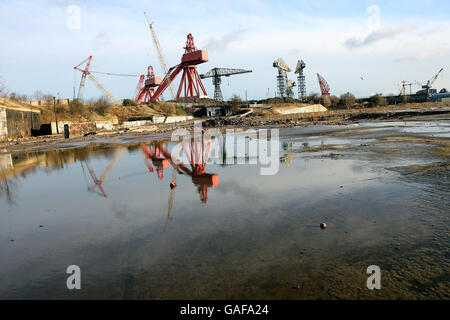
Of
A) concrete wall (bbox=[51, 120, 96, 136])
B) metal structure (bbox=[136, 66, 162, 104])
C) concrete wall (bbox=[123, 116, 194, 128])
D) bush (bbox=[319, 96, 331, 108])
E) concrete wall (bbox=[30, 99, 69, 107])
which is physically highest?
A: metal structure (bbox=[136, 66, 162, 104])

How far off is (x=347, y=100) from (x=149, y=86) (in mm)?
67009

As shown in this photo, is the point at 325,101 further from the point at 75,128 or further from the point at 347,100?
the point at 75,128

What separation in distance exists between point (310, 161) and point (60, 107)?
6644cm

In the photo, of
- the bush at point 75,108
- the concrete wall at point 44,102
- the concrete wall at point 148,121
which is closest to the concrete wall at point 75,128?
the concrete wall at point 148,121

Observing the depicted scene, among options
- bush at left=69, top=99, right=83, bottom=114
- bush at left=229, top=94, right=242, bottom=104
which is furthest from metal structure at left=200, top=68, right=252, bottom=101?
bush at left=69, top=99, right=83, bottom=114

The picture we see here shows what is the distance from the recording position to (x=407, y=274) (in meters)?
4.50

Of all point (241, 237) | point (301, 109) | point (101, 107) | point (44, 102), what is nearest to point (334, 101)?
point (301, 109)

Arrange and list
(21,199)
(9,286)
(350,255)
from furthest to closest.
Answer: (21,199), (350,255), (9,286)

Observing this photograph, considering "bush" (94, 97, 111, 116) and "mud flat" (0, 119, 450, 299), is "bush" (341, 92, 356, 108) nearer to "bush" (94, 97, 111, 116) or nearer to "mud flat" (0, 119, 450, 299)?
"bush" (94, 97, 111, 116)

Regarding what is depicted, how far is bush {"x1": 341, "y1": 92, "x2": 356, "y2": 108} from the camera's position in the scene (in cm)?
10644

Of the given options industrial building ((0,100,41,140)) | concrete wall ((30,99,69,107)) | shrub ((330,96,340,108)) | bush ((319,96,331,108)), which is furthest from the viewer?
shrub ((330,96,340,108))

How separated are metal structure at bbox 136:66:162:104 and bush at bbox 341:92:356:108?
62171 millimetres
